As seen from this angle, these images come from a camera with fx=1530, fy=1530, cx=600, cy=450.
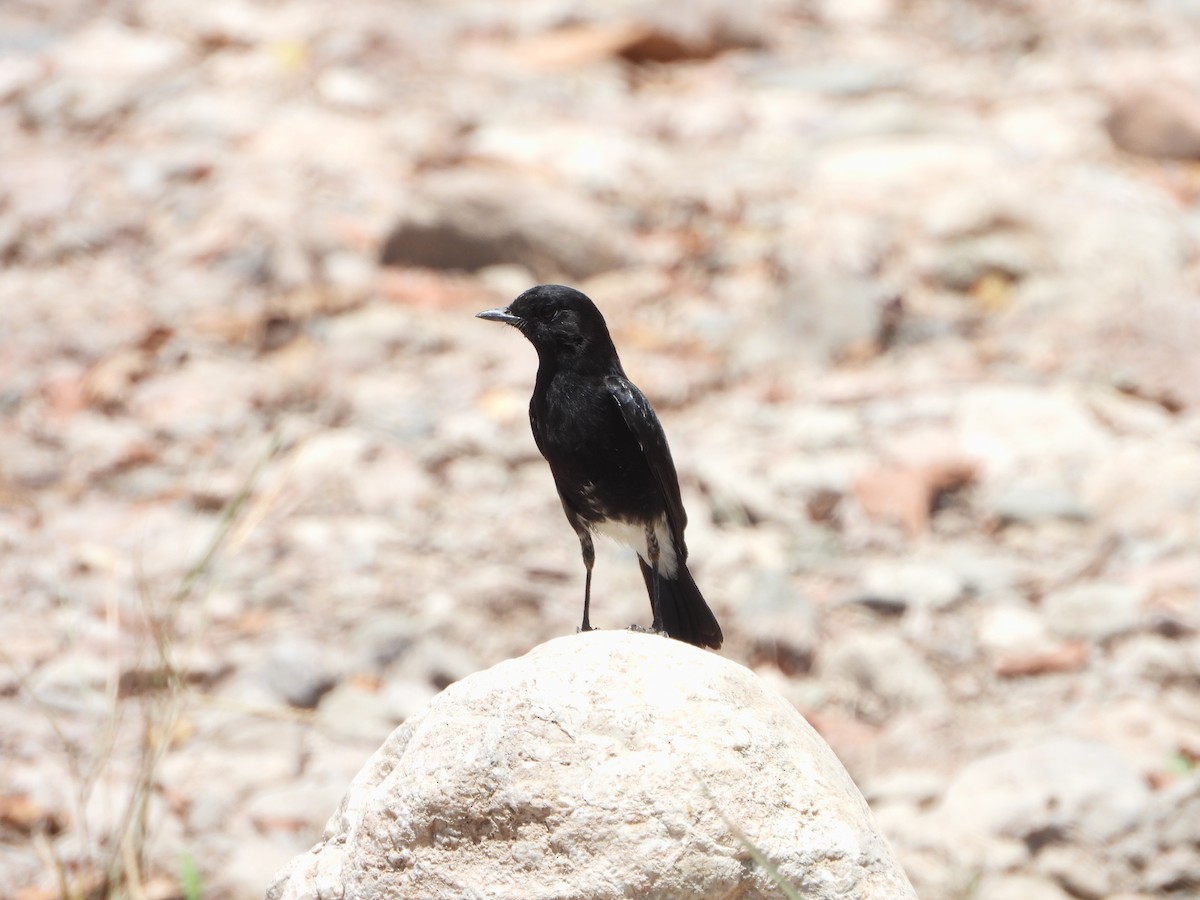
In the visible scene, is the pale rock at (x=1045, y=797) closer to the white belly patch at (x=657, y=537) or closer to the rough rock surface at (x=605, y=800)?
the white belly patch at (x=657, y=537)

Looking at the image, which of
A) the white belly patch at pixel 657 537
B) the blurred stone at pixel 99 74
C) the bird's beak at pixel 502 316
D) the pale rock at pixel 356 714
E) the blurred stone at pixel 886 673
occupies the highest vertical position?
the bird's beak at pixel 502 316

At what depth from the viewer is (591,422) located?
478 centimetres

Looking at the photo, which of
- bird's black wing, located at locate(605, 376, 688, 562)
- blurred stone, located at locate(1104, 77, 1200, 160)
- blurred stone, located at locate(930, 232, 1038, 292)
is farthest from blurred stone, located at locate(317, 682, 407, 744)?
blurred stone, located at locate(1104, 77, 1200, 160)

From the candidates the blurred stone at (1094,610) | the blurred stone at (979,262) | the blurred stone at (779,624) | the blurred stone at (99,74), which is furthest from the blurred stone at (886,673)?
the blurred stone at (99,74)

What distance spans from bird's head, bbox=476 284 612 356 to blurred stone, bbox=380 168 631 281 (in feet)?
17.2

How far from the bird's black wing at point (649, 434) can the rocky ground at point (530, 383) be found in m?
1.28

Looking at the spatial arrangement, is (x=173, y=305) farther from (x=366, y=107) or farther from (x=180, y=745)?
(x=180, y=745)

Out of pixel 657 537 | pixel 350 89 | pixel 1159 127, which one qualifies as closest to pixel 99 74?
pixel 350 89

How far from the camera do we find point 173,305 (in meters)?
9.73

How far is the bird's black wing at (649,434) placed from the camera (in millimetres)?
4809

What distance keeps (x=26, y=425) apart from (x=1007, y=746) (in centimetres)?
564

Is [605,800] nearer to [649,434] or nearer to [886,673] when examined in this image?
[649,434]

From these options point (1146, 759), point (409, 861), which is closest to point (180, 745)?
point (409, 861)

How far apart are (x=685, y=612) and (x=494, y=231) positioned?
5.37 meters
